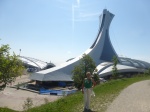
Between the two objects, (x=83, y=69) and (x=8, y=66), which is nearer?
(x=8, y=66)

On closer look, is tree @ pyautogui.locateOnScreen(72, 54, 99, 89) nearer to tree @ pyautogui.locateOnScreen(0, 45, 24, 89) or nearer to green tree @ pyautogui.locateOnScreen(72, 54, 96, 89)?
green tree @ pyautogui.locateOnScreen(72, 54, 96, 89)

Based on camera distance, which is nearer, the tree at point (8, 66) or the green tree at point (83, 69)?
the tree at point (8, 66)

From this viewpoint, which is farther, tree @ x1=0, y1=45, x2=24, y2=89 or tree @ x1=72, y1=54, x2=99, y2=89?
tree @ x1=72, y1=54, x2=99, y2=89

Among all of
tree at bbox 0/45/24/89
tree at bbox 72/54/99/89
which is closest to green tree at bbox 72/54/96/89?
tree at bbox 72/54/99/89

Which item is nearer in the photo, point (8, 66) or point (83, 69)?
point (8, 66)

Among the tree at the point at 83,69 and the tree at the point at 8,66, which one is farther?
the tree at the point at 83,69

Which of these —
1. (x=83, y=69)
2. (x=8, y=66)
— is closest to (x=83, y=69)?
(x=83, y=69)

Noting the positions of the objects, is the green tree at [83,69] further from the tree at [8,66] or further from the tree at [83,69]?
the tree at [8,66]

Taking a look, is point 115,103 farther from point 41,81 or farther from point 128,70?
point 128,70

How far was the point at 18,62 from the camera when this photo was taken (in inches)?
514

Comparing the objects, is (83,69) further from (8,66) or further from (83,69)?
(8,66)

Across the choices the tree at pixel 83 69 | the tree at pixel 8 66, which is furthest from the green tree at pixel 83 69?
the tree at pixel 8 66

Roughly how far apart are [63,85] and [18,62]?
3837 centimetres

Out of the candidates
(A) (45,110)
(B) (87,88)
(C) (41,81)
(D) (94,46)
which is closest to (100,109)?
(B) (87,88)
